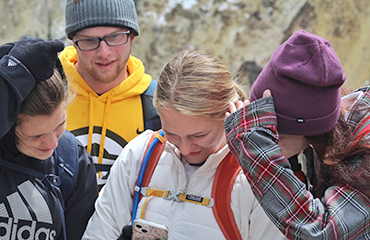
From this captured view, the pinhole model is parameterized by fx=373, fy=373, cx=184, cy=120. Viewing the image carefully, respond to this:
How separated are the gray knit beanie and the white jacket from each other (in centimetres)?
122

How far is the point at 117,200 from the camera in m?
1.99

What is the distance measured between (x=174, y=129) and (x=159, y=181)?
0.96 feet

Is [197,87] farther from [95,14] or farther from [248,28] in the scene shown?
[248,28]

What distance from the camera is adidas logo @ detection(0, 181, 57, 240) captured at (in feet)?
6.27

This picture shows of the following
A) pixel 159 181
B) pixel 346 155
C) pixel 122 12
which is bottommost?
pixel 159 181

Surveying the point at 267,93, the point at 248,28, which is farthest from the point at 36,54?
the point at 248,28

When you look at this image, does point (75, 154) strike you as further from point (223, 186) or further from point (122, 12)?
point (122, 12)

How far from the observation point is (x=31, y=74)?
1.73m

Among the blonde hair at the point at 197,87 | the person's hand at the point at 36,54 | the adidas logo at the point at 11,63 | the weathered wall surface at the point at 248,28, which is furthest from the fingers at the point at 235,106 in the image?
the weathered wall surface at the point at 248,28

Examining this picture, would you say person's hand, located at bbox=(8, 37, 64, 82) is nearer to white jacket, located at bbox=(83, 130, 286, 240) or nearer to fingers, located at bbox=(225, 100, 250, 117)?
white jacket, located at bbox=(83, 130, 286, 240)

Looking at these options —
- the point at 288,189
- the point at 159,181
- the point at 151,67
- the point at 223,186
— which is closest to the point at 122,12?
the point at 159,181

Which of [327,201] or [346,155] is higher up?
[346,155]

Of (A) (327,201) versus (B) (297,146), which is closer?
(A) (327,201)

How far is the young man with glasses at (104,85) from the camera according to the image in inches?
110
